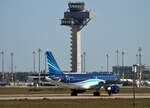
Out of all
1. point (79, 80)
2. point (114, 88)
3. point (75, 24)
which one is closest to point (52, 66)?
point (79, 80)

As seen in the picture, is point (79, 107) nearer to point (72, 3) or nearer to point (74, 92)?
point (74, 92)

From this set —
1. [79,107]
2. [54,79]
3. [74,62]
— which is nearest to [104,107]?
[79,107]

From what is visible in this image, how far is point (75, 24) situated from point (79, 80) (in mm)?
112467

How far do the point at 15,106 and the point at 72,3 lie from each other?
144 metres

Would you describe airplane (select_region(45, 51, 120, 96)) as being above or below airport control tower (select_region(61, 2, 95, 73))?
below

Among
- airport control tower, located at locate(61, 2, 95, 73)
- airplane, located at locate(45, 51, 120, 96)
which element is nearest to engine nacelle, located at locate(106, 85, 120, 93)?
airplane, located at locate(45, 51, 120, 96)

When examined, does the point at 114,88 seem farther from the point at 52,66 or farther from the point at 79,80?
the point at 52,66

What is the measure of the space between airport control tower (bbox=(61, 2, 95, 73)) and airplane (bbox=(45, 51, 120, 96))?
103885mm

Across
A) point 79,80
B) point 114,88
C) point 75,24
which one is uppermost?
point 75,24

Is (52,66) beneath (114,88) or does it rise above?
above

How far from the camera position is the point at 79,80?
8456cm

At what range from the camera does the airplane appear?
82.6 metres

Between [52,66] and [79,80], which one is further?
[79,80]

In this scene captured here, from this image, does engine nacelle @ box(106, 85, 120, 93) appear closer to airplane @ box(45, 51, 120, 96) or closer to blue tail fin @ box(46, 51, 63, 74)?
airplane @ box(45, 51, 120, 96)
